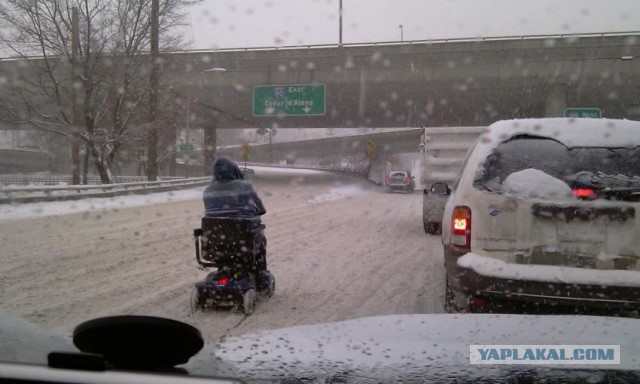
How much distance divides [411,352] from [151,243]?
860 centimetres

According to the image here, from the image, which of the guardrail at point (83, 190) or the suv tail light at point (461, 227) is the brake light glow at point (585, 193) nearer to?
the suv tail light at point (461, 227)

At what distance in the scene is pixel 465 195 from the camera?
436cm

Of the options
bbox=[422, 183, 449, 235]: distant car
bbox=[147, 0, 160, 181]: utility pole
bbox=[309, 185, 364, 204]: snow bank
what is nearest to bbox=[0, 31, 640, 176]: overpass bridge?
bbox=[147, 0, 160, 181]: utility pole

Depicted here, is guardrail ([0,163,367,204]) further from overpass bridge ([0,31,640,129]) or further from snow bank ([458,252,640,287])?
snow bank ([458,252,640,287])

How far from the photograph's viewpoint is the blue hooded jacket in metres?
5.63

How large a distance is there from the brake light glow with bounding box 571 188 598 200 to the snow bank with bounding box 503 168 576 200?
4cm

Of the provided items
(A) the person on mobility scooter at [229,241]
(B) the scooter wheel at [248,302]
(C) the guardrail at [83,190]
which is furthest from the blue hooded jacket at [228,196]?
(C) the guardrail at [83,190]

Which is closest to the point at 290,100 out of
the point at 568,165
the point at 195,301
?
the point at 195,301

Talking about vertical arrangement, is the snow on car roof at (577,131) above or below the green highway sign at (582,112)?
below

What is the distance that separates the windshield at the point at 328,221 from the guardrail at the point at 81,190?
4.6 inches

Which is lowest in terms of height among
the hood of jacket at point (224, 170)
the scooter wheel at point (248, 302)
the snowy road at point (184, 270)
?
the snowy road at point (184, 270)

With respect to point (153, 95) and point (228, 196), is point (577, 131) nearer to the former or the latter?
point (228, 196)

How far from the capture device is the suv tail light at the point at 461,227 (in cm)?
427

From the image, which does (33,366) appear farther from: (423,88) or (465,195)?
(423,88)
